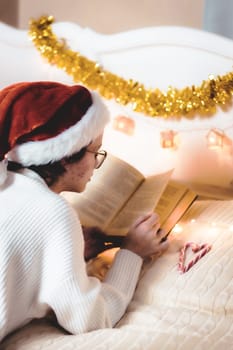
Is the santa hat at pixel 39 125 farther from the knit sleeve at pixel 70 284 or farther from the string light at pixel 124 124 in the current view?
the string light at pixel 124 124

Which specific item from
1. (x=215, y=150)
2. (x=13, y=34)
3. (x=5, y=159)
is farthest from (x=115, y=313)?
(x=13, y=34)

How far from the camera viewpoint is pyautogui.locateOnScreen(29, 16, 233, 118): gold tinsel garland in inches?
73.0

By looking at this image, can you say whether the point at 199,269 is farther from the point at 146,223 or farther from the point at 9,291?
the point at 9,291

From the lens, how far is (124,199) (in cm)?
170

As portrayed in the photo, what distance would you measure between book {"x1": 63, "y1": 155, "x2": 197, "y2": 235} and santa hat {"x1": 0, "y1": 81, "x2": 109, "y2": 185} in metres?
0.38

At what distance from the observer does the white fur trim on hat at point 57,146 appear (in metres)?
1.21

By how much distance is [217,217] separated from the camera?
1582 mm

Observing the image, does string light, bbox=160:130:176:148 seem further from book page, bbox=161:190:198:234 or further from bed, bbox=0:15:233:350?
book page, bbox=161:190:198:234

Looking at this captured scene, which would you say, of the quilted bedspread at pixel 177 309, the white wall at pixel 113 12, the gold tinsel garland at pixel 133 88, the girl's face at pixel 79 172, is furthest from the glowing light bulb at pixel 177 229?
the white wall at pixel 113 12

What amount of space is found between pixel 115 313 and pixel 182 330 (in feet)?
0.53

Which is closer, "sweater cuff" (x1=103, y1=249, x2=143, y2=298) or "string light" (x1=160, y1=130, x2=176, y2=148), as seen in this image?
"sweater cuff" (x1=103, y1=249, x2=143, y2=298)

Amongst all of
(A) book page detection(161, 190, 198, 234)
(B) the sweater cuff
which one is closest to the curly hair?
(B) the sweater cuff

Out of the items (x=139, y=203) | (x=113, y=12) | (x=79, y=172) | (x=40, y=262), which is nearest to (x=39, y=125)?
(x=79, y=172)

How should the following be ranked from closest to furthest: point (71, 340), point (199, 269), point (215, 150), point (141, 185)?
point (71, 340) → point (199, 269) → point (141, 185) → point (215, 150)
